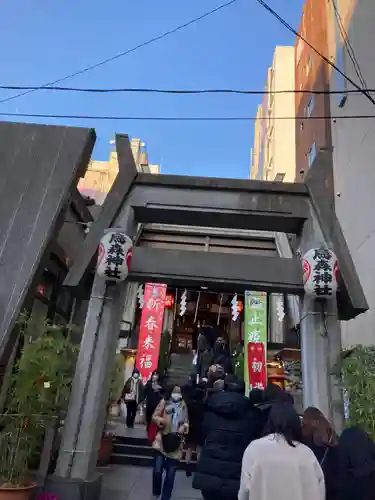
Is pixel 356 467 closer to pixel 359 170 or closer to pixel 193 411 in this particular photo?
pixel 193 411

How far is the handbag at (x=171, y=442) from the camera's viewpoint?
6938 mm

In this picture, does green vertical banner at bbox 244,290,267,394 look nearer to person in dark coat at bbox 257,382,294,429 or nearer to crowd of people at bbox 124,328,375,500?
crowd of people at bbox 124,328,375,500

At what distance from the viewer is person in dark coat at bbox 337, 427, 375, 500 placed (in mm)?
3336

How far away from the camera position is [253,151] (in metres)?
49.9

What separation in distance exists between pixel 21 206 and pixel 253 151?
143 feet

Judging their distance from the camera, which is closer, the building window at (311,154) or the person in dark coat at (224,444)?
the person in dark coat at (224,444)

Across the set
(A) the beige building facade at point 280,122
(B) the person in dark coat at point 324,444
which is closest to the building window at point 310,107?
(A) the beige building facade at point 280,122

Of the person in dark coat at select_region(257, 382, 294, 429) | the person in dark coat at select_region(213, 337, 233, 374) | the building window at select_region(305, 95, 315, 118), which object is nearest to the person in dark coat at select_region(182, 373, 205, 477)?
the person in dark coat at select_region(257, 382, 294, 429)

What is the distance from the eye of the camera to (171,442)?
696 centimetres

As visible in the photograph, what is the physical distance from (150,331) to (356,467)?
1450cm

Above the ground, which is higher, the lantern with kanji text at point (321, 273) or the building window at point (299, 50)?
the building window at point (299, 50)

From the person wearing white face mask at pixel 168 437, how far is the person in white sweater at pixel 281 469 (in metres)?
4.08

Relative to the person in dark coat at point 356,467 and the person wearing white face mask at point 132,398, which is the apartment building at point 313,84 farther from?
the person in dark coat at point 356,467

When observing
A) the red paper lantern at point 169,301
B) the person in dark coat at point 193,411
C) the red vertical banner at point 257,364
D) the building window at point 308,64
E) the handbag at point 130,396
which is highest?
the building window at point 308,64
